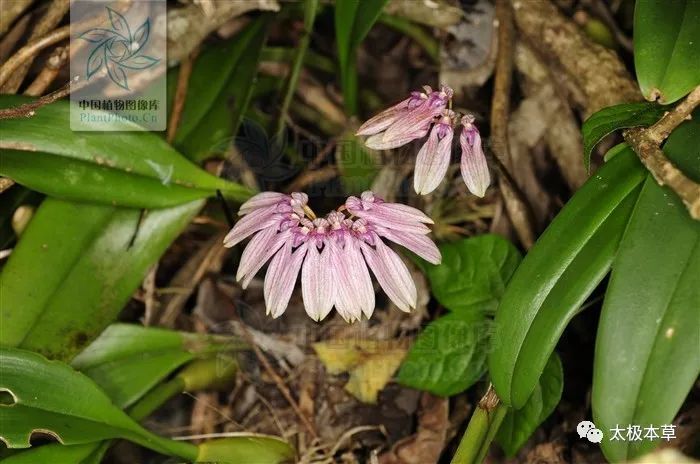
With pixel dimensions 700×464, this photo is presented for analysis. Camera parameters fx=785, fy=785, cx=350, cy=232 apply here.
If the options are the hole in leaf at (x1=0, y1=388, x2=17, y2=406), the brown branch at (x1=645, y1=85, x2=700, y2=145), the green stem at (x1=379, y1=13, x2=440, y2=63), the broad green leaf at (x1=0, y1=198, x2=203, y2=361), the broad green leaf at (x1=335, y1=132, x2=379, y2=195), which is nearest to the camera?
the brown branch at (x1=645, y1=85, x2=700, y2=145)

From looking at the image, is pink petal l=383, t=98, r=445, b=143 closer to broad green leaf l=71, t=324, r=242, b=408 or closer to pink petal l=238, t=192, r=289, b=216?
pink petal l=238, t=192, r=289, b=216

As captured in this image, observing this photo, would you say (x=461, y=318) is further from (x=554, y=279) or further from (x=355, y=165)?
(x=355, y=165)

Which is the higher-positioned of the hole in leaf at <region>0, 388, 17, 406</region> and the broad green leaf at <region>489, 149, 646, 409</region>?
the broad green leaf at <region>489, 149, 646, 409</region>

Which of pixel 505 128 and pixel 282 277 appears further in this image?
pixel 505 128

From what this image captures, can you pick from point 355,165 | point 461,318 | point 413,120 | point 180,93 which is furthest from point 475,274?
point 180,93

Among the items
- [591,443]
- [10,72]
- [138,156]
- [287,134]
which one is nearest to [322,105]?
[287,134]

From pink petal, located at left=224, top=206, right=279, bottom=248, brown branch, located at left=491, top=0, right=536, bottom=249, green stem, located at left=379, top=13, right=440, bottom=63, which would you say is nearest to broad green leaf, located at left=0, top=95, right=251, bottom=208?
pink petal, located at left=224, top=206, right=279, bottom=248

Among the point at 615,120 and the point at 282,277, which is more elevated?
the point at 615,120

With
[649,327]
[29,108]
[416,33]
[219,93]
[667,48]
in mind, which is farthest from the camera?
[416,33]
